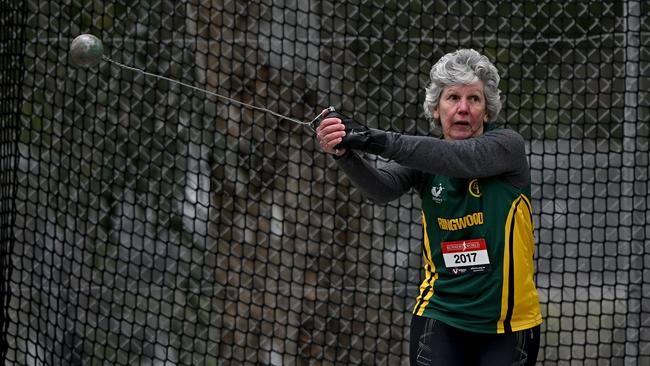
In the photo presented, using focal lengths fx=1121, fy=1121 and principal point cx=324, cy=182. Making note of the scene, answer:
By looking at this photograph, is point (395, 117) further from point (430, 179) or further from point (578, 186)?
point (430, 179)

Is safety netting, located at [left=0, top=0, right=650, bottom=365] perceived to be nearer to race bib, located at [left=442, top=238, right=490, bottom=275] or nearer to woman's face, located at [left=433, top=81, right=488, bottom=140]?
woman's face, located at [left=433, top=81, right=488, bottom=140]

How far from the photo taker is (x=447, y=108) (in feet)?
8.72

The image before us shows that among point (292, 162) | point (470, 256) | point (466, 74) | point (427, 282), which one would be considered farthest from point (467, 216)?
point (292, 162)

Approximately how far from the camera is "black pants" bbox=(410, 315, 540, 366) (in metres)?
2.59

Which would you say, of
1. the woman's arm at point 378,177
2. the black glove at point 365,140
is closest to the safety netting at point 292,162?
the woman's arm at point 378,177

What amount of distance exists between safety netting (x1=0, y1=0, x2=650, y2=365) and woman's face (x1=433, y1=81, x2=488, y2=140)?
1.82 meters

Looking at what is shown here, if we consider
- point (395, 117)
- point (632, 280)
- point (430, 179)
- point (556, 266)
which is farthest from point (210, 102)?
point (430, 179)

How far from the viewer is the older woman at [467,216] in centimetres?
252

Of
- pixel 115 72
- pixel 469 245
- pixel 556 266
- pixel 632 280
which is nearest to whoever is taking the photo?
pixel 469 245

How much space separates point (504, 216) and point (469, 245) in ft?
0.34

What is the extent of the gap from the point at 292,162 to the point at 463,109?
2113mm

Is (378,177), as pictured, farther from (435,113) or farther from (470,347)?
(470,347)

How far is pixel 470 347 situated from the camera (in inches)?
104

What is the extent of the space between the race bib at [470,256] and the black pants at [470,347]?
0.16 m
